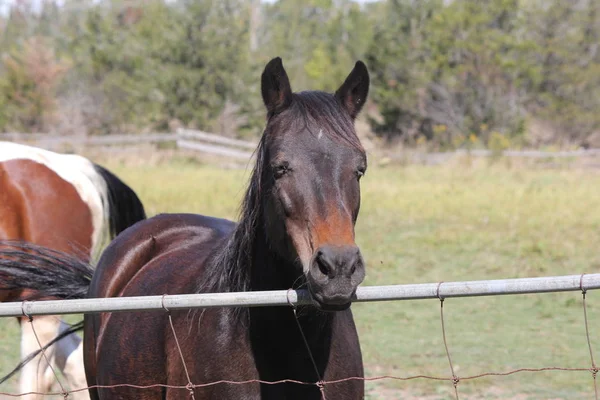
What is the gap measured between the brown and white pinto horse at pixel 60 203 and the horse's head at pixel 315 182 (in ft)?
10.1

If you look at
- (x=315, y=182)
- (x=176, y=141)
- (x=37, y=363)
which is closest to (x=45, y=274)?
(x=37, y=363)

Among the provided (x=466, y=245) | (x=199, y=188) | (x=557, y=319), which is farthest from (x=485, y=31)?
(x=557, y=319)

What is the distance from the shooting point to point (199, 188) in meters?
16.2

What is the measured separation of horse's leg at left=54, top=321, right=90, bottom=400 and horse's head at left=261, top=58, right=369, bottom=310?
277cm

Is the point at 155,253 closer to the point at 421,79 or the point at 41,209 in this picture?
the point at 41,209

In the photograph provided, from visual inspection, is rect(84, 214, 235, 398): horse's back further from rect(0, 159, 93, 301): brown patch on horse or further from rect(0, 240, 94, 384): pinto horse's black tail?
rect(0, 159, 93, 301): brown patch on horse

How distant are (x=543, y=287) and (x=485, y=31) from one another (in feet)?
92.5

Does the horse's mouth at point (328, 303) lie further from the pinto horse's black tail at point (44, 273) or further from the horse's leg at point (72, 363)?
the horse's leg at point (72, 363)

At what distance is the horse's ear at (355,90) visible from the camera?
2945mm

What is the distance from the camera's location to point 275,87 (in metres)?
2.85

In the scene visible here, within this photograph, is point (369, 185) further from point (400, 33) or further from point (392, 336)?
point (400, 33)

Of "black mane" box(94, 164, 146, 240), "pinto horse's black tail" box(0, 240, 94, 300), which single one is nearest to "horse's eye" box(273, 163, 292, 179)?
"pinto horse's black tail" box(0, 240, 94, 300)

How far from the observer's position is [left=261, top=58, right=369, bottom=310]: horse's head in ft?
7.77

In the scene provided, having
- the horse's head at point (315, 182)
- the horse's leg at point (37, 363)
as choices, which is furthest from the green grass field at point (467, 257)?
the horse's head at point (315, 182)
